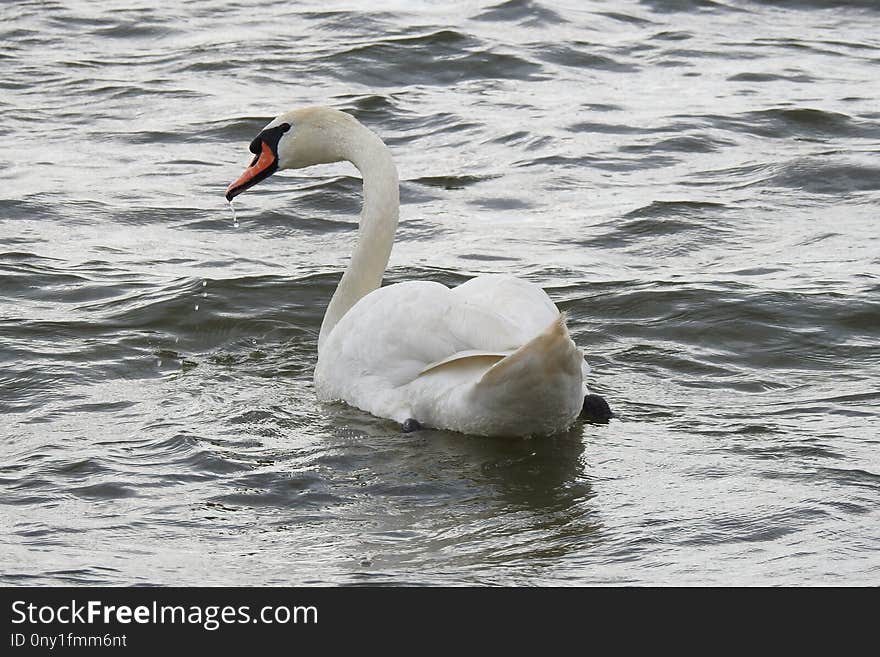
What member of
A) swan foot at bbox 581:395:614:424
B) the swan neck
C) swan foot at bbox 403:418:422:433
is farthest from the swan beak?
swan foot at bbox 581:395:614:424

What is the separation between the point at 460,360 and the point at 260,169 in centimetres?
202

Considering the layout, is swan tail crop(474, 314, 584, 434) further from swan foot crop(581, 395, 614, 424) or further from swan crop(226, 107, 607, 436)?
swan foot crop(581, 395, 614, 424)

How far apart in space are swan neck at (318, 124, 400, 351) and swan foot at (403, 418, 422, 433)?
117cm

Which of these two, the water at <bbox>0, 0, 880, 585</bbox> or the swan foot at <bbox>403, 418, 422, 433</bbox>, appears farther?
the swan foot at <bbox>403, 418, 422, 433</bbox>

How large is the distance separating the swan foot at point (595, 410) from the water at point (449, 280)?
99 mm

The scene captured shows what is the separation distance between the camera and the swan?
607cm

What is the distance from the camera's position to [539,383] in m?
6.06

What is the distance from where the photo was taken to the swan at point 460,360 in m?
6.07

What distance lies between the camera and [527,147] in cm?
1201

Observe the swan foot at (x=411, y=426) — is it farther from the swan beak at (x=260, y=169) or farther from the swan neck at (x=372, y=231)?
the swan beak at (x=260, y=169)

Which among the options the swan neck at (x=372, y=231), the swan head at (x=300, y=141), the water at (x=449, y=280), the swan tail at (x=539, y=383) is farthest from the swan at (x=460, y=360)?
the swan head at (x=300, y=141)

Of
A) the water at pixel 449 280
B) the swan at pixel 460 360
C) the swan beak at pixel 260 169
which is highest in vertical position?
the swan beak at pixel 260 169

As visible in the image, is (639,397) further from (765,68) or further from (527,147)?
(765,68)

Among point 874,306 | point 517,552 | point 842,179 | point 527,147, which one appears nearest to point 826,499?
point 517,552
